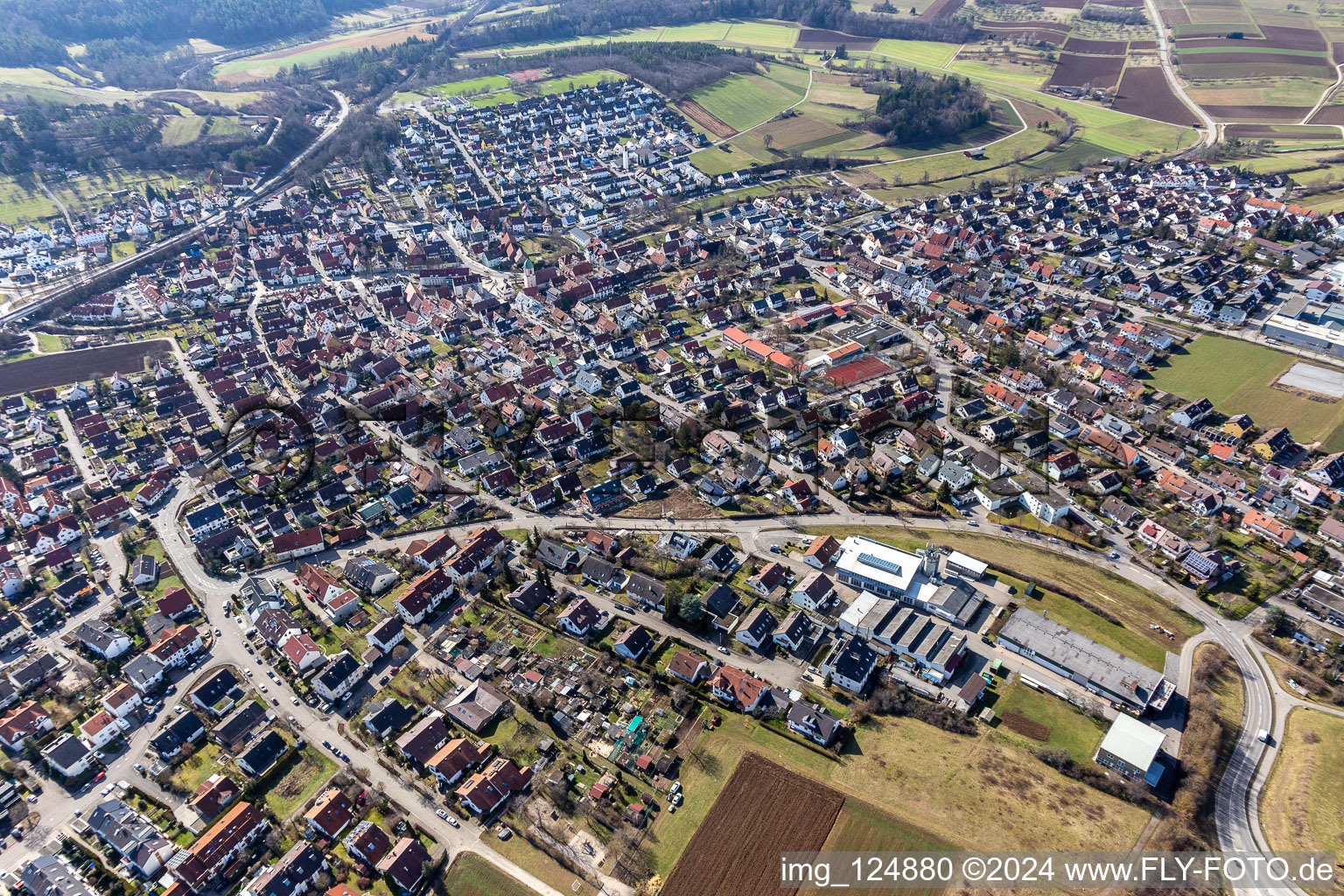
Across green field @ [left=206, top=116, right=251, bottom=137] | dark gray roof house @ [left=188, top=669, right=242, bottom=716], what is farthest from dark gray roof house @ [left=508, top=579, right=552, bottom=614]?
green field @ [left=206, top=116, right=251, bottom=137]

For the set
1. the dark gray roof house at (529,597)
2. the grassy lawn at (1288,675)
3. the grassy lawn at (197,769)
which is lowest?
the grassy lawn at (197,769)

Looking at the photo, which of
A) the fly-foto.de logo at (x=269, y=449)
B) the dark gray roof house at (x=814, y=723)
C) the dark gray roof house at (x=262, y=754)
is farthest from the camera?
the fly-foto.de logo at (x=269, y=449)

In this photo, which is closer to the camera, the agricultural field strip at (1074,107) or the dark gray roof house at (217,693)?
the dark gray roof house at (217,693)

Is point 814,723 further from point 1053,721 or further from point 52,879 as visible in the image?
point 52,879

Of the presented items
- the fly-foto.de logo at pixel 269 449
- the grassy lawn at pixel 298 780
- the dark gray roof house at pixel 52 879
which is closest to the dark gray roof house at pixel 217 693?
the grassy lawn at pixel 298 780

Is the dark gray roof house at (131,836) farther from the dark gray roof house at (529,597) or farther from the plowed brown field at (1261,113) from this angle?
the plowed brown field at (1261,113)

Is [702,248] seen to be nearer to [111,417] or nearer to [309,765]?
[111,417]

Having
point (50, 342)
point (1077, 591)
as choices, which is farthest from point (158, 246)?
point (1077, 591)
